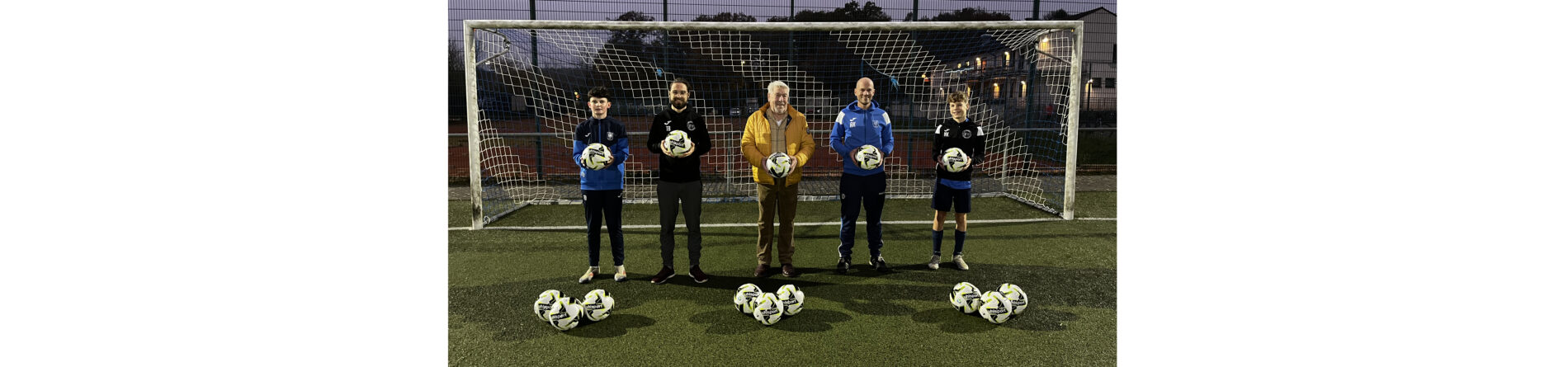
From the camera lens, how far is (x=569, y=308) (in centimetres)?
304

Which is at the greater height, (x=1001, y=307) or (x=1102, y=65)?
(x=1102, y=65)

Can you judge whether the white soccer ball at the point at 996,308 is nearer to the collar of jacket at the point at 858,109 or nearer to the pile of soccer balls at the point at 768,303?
the pile of soccer balls at the point at 768,303

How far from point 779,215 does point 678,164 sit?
704 millimetres

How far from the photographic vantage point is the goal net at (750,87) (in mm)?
5059

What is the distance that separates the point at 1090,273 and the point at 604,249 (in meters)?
3.66

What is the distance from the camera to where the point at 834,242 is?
200 inches

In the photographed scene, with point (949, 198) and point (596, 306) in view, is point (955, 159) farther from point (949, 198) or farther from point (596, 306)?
point (596, 306)

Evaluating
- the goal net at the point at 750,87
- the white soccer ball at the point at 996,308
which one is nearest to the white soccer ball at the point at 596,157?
the goal net at the point at 750,87

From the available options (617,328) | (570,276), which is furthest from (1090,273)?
(570,276)

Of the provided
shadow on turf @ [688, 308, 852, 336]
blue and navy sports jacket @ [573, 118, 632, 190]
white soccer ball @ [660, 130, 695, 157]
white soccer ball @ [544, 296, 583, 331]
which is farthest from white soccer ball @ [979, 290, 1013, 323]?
blue and navy sports jacket @ [573, 118, 632, 190]

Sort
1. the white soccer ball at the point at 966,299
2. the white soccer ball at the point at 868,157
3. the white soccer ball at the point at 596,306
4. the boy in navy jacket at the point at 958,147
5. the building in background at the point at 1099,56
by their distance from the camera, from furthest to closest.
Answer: the building in background at the point at 1099,56 < the boy in navy jacket at the point at 958,147 < the white soccer ball at the point at 868,157 < the white soccer ball at the point at 966,299 < the white soccer ball at the point at 596,306

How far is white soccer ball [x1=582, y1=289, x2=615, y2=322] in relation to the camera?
3145mm

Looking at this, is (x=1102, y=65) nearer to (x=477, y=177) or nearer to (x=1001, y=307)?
(x=1001, y=307)

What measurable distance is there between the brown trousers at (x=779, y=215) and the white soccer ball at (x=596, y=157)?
95 centimetres
